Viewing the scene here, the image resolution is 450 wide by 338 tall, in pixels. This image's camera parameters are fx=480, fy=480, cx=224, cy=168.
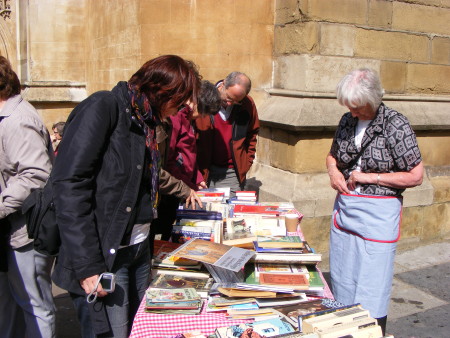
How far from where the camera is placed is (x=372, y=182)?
2953 millimetres

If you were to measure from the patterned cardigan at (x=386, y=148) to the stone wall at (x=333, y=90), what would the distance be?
1802 millimetres

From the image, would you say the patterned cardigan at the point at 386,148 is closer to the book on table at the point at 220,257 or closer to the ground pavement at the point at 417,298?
the book on table at the point at 220,257

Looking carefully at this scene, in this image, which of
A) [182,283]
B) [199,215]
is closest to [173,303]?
[182,283]

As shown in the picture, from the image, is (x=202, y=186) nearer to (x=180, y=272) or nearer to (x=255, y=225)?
(x=255, y=225)

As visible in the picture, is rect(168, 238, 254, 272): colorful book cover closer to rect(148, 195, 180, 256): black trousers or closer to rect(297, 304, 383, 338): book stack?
rect(297, 304, 383, 338): book stack

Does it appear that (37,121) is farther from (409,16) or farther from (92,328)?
(409,16)

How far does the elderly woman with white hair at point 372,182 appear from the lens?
2889 millimetres

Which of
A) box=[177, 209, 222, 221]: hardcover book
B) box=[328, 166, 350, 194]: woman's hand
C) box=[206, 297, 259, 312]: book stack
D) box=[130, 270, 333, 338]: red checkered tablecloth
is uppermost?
box=[328, 166, 350, 194]: woman's hand

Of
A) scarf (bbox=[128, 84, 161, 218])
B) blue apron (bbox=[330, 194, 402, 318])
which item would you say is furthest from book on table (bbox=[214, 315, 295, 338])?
blue apron (bbox=[330, 194, 402, 318])

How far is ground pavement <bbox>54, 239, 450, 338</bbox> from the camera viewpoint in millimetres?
3779

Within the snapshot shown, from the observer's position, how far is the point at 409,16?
5316mm

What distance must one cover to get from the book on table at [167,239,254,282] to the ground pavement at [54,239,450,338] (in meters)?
1.73

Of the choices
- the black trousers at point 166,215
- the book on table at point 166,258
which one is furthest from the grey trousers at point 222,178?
the book on table at point 166,258

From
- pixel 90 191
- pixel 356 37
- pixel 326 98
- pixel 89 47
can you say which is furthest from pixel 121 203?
pixel 89 47
